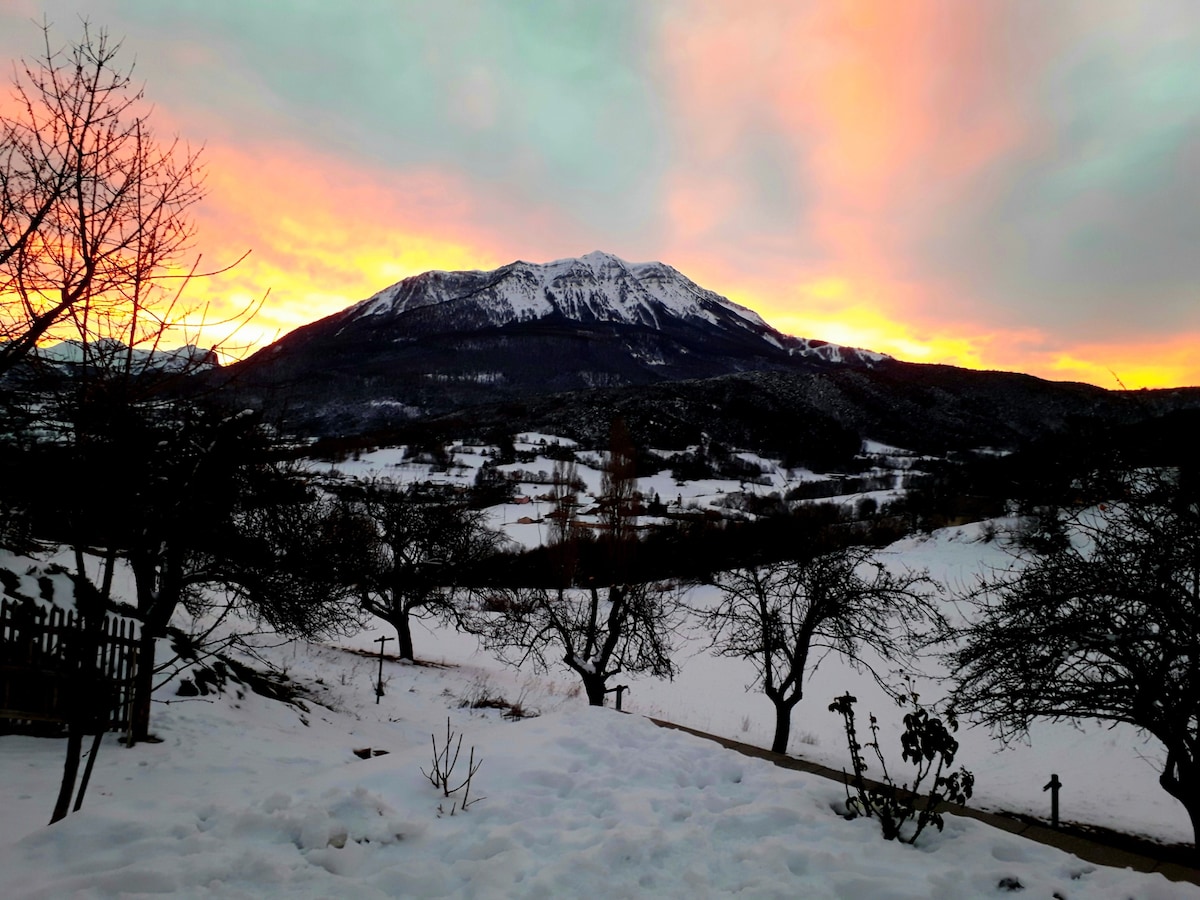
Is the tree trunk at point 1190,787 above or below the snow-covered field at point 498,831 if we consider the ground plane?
below

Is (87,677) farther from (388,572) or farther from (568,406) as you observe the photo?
(568,406)

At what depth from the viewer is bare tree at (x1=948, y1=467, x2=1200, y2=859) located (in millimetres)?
7234

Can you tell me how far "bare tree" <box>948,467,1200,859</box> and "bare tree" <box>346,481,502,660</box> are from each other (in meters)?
18.9

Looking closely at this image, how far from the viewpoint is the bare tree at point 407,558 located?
2316 cm

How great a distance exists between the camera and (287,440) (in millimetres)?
12602

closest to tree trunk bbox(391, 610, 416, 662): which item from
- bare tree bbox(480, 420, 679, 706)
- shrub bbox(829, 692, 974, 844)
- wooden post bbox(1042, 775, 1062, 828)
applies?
bare tree bbox(480, 420, 679, 706)

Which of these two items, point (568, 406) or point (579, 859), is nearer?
point (579, 859)

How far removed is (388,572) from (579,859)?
21830 millimetres

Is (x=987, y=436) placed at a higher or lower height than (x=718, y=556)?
higher

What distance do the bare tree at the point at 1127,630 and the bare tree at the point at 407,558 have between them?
745 inches

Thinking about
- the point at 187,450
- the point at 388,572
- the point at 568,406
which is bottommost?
the point at 388,572

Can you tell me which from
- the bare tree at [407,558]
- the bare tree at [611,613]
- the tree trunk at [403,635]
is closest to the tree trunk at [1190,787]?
the bare tree at [611,613]

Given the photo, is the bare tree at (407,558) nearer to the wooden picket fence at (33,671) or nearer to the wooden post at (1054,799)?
the wooden picket fence at (33,671)

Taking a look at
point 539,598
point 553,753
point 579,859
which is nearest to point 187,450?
point 553,753
